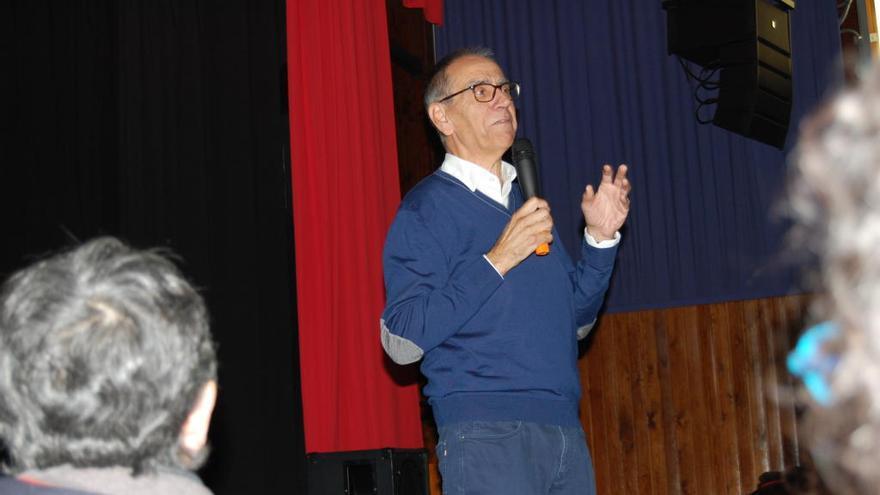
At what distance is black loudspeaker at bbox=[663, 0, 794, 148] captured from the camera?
4566mm

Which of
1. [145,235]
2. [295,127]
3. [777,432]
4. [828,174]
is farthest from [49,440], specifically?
[777,432]

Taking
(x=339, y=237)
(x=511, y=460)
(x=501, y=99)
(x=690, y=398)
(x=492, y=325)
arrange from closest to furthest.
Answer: (x=511, y=460) → (x=492, y=325) → (x=501, y=99) → (x=339, y=237) → (x=690, y=398)

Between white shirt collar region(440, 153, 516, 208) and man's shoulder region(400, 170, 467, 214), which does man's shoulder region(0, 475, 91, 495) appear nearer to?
man's shoulder region(400, 170, 467, 214)

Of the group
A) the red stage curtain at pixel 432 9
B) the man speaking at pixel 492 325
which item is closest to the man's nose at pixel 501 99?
the man speaking at pixel 492 325

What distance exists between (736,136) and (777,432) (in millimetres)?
1392

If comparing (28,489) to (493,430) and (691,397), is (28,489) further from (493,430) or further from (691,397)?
(691,397)

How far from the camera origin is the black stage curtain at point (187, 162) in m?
3.60

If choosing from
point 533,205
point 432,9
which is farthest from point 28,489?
point 432,9

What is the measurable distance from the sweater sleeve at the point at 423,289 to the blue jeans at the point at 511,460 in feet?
0.73

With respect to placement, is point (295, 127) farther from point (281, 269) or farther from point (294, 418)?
point (294, 418)

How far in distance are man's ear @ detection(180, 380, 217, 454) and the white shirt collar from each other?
150 cm

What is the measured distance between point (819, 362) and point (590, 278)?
76.7 inches

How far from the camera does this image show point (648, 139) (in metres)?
4.92

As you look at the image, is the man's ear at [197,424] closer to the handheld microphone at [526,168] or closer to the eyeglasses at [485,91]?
the handheld microphone at [526,168]
